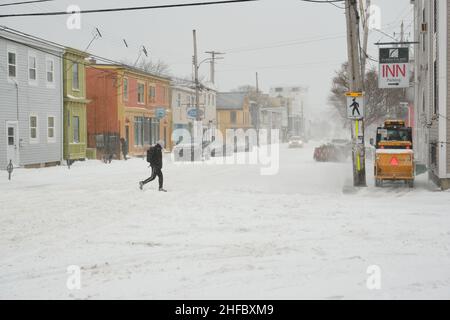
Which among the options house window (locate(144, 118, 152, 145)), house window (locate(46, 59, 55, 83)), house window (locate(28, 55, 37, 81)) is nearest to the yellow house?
house window (locate(144, 118, 152, 145))

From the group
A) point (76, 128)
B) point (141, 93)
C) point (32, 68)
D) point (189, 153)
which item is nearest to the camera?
point (32, 68)

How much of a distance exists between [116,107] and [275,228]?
108 ft

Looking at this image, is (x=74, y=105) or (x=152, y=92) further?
(x=152, y=92)

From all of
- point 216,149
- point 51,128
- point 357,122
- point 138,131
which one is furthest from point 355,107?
point 138,131

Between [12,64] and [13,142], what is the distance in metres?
3.94

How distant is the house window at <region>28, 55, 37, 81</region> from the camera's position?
102 ft

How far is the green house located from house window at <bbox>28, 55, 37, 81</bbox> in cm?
308

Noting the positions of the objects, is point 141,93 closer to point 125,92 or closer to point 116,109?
point 125,92

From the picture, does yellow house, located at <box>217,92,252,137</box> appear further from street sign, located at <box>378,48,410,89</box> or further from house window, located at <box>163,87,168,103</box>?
street sign, located at <box>378,48,410,89</box>

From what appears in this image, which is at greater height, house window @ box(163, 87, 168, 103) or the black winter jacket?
house window @ box(163, 87, 168, 103)

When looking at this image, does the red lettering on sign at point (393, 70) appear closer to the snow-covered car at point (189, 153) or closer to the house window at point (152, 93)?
the snow-covered car at point (189, 153)

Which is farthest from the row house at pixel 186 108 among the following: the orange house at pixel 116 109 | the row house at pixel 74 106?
Result: the row house at pixel 74 106

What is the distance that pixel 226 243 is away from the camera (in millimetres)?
10375
